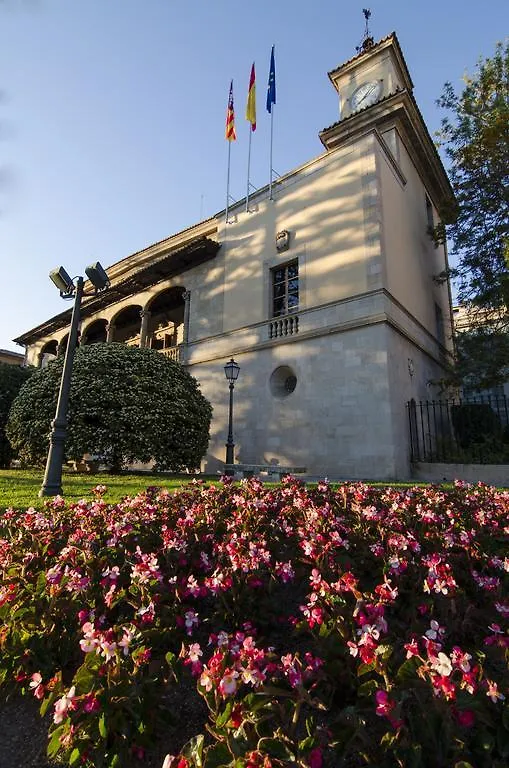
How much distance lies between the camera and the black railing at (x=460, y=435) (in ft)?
36.7

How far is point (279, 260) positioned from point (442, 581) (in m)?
13.8

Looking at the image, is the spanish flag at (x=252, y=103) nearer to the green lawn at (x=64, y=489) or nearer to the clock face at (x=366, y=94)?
the clock face at (x=366, y=94)

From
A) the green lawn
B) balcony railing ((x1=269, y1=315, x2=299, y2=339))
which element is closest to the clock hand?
balcony railing ((x1=269, y1=315, x2=299, y2=339))

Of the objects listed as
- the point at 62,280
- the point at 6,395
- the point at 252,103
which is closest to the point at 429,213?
the point at 252,103

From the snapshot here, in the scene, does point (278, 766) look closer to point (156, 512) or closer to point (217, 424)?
point (156, 512)

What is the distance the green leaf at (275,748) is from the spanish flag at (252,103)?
64.7 ft

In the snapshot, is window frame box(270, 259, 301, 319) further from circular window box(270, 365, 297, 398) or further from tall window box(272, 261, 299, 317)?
circular window box(270, 365, 297, 398)

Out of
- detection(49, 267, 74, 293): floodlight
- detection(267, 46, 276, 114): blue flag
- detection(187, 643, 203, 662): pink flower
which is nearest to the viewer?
detection(187, 643, 203, 662): pink flower

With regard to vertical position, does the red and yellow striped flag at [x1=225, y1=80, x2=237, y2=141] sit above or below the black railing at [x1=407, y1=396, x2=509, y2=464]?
above

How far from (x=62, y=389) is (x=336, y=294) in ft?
28.8

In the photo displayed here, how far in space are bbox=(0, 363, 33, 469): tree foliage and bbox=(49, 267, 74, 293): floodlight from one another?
789 centimetres

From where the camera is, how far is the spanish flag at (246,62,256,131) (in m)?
17.0

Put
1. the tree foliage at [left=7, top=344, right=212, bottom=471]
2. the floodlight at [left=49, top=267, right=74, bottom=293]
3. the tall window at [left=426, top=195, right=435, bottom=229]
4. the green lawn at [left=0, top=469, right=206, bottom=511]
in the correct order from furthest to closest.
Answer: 1. the tall window at [left=426, top=195, right=435, bottom=229]
2. the tree foliage at [left=7, top=344, right=212, bottom=471]
3. the floodlight at [left=49, top=267, right=74, bottom=293]
4. the green lawn at [left=0, top=469, right=206, bottom=511]

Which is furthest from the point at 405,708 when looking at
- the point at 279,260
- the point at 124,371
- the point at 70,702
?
the point at 279,260
